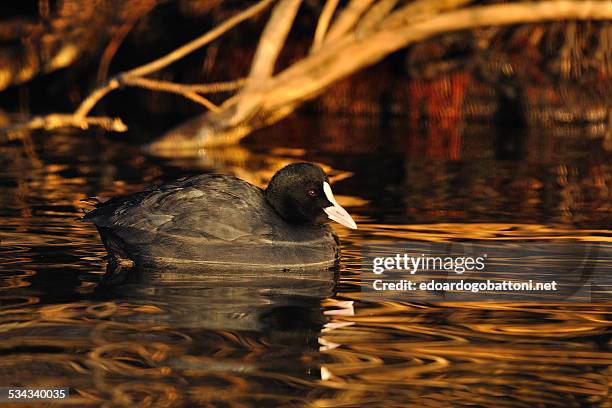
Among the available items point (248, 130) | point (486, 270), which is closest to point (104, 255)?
point (486, 270)

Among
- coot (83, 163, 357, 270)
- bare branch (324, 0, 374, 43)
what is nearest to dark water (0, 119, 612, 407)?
coot (83, 163, 357, 270)

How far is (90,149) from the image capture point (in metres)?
17.2

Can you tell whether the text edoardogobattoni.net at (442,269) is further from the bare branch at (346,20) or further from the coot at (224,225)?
the bare branch at (346,20)

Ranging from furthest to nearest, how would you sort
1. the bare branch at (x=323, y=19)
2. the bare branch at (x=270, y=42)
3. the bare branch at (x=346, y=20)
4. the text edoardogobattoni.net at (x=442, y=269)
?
the bare branch at (x=346, y=20) → the bare branch at (x=270, y=42) → the bare branch at (x=323, y=19) → the text edoardogobattoni.net at (x=442, y=269)

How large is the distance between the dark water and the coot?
20cm

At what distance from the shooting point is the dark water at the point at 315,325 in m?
6.32

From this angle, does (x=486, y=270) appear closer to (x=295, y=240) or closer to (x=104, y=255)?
(x=295, y=240)

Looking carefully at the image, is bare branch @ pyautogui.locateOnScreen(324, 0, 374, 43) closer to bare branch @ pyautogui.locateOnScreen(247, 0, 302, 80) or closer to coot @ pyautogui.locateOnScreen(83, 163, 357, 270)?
bare branch @ pyautogui.locateOnScreen(247, 0, 302, 80)

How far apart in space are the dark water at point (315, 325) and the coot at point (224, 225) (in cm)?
20

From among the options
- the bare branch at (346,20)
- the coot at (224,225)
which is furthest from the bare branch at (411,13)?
the coot at (224,225)

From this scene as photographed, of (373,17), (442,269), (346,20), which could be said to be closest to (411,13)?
(373,17)

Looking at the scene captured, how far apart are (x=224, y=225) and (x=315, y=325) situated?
64.1 inches

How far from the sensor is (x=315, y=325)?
7.67 m

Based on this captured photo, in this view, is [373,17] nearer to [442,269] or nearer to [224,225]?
[442,269]
